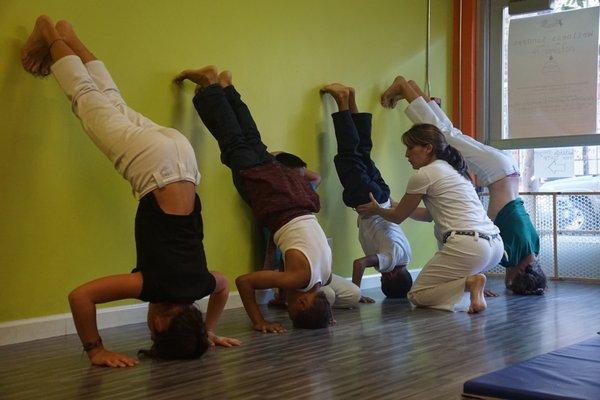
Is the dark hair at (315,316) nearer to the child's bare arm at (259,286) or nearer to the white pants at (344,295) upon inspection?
the child's bare arm at (259,286)

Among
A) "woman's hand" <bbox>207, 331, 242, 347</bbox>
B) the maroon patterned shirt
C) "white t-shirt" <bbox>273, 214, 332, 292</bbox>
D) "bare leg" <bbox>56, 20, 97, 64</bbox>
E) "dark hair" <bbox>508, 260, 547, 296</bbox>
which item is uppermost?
"bare leg" <bbox>56, 20, 97, 64</bbox>

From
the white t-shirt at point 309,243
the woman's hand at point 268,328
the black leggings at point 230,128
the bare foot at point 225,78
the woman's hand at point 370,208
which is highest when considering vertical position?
the bare foot at point 225,78

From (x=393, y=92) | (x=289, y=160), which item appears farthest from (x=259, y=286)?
(x=393, y=92)

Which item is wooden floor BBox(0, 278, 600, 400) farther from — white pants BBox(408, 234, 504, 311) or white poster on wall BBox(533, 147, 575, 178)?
white poster on wall BBox(533, 147, 575, 178)

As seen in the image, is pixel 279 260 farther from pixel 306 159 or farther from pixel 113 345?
pixel 113 345

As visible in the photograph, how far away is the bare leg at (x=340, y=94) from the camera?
4.80m

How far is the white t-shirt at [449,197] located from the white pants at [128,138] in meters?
1.64

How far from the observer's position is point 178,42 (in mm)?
3951

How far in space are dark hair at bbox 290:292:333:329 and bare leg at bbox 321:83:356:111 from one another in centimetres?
171

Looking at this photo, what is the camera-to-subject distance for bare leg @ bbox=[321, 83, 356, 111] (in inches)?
189

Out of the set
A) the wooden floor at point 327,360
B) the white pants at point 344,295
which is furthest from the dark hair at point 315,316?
the white pants at point 344,295

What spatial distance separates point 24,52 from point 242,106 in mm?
1149

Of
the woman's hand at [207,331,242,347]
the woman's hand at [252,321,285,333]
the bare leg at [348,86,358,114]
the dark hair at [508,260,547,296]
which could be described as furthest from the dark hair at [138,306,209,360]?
the dark hair at [508,260,547,296]

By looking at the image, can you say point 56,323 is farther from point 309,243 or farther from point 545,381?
point 545,381
